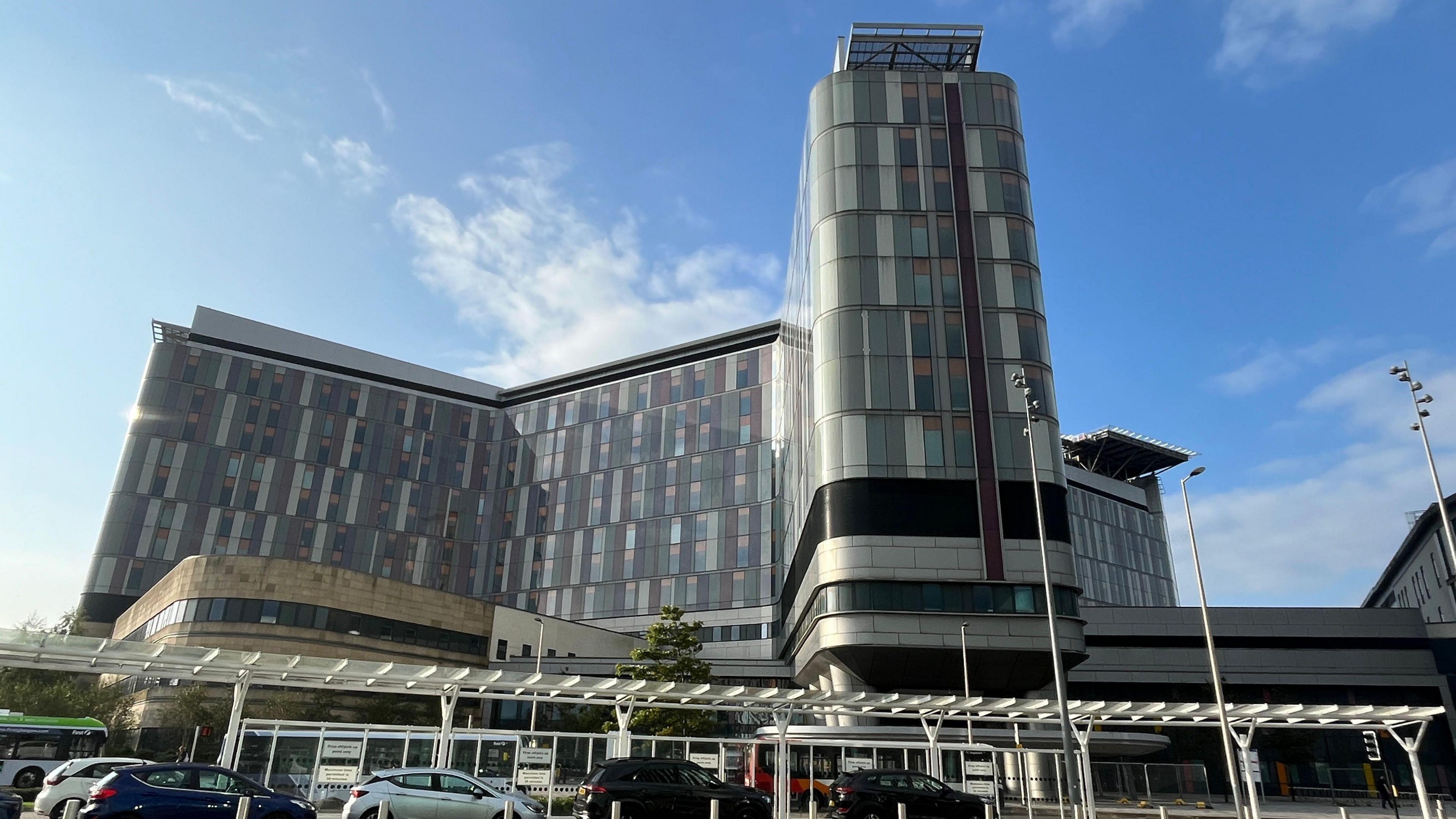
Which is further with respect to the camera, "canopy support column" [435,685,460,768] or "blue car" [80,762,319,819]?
"canopy support column" [435,685,460,768]

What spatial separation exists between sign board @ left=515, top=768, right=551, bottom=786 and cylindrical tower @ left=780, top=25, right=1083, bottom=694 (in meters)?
23.6

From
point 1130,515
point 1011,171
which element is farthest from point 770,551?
point 1130,515

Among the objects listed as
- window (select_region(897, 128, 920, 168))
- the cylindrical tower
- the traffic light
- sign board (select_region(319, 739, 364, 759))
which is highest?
window (select_region(897, 128, 920, 168))

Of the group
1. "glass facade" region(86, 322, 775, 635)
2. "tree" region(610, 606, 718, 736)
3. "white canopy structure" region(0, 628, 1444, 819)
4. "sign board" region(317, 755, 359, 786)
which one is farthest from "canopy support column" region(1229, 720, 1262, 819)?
"glass facade" region(86, 322, 775, 635)

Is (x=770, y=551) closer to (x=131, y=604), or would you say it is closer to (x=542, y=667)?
(x=542, y=667)

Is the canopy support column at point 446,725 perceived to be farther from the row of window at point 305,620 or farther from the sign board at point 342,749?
the row of window at point 305,620

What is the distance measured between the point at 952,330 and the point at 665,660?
3700 cm

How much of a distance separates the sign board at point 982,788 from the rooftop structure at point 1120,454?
109 metres

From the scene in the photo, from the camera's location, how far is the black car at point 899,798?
24.8m

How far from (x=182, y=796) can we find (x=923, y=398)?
40876 mm

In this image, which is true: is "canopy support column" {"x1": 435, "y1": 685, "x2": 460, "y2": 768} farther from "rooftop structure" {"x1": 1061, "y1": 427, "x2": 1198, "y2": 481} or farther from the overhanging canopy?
A: "rooftop structure" {"x1": 1061, "y1": 427, "x2": 1198, "y2": 481}

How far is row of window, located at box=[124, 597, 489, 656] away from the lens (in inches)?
2386

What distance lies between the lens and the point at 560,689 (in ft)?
91.2

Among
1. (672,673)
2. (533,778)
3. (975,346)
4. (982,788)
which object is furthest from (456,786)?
(975,346)
